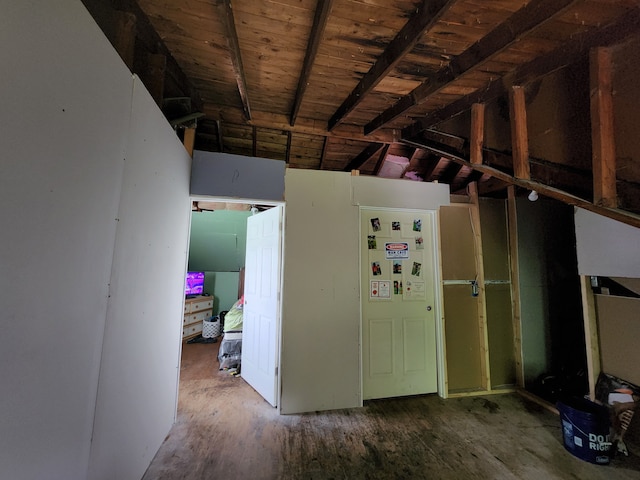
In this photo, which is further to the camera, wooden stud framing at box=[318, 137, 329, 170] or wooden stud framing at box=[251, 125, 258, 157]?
wooden stud framing at box=[318, 137, 329, 170]

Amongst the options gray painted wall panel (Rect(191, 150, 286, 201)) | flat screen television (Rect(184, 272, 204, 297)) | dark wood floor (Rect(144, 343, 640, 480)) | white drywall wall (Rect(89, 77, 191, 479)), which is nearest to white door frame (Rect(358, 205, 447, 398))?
dark wood floor (Rect(144, 343, 640, 480))

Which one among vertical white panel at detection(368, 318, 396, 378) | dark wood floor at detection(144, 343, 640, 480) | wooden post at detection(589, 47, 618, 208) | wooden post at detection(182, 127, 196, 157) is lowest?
dark wood floor at detection(144, 343, 640, 480)

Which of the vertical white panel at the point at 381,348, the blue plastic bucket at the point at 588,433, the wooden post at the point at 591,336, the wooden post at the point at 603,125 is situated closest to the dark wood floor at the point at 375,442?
the blue plastic bucket at the point at 588,433

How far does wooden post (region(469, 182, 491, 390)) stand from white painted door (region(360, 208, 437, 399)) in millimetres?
575

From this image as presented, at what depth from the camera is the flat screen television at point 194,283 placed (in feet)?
17.5

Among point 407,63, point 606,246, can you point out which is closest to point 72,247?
point 407,63

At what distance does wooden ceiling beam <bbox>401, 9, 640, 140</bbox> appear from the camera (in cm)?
134

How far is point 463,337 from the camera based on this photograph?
121 inches

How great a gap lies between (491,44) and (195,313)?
5589mm

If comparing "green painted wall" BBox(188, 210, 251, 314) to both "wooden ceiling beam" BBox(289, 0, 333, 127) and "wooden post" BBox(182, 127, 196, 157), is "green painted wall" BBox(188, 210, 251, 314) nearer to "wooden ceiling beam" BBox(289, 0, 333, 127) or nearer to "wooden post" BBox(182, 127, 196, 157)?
"wooden post" BBox(182, 127, 196, 157)

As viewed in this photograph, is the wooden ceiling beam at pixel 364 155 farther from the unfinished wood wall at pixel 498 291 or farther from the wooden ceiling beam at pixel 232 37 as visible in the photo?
the wooden ceiling beam at pixel 232 37

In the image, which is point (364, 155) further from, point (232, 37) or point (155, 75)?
point (155, 75)

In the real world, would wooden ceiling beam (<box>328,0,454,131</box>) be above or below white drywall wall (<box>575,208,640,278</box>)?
above

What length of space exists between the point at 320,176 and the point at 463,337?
251cm
